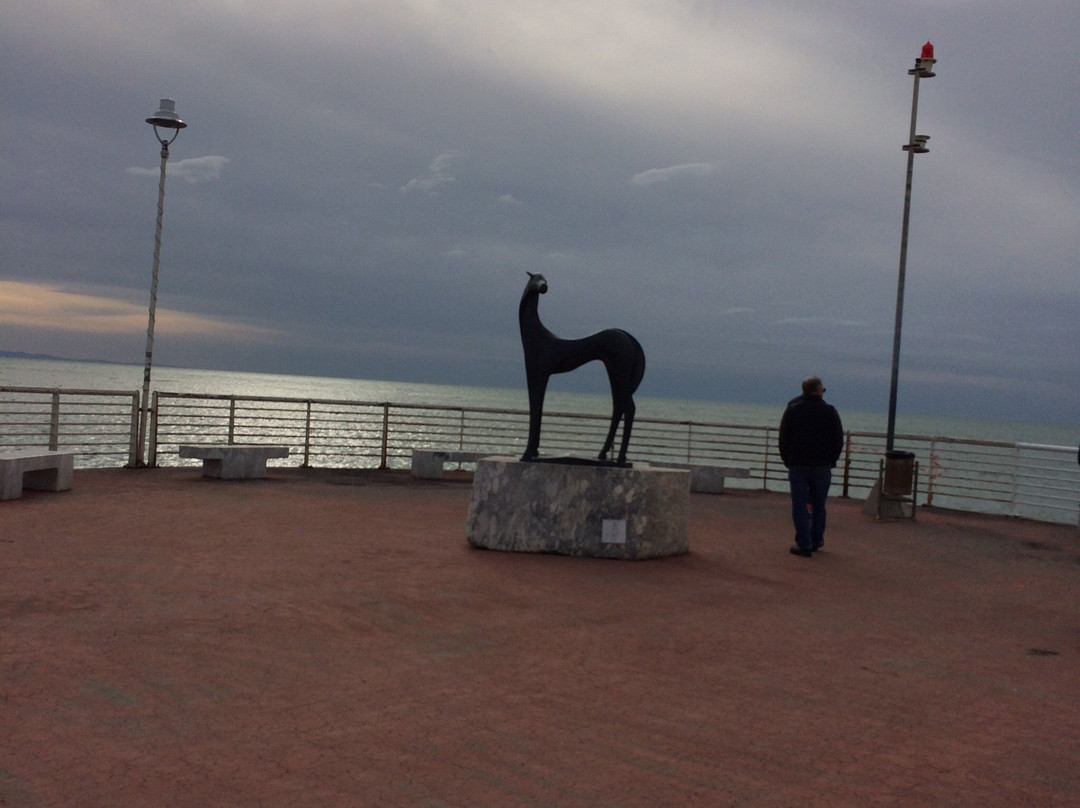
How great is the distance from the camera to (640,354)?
9180 mm

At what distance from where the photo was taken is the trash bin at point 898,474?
13133 mm

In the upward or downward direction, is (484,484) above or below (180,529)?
above

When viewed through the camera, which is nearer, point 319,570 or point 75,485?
point 319,570

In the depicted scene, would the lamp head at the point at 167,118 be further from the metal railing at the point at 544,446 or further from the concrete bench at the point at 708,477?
the concrete bench at the point at 708,477

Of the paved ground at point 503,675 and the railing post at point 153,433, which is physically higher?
the railing post at point 153,433

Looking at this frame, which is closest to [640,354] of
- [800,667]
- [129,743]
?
[800,667]

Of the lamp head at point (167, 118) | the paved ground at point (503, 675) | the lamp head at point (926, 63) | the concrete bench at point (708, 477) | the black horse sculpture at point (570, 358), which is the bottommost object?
the paved ground at point (503, 675)

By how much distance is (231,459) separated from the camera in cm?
1399

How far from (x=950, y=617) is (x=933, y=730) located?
2914mm

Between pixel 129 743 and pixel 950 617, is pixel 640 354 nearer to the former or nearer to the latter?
pixel 950 617

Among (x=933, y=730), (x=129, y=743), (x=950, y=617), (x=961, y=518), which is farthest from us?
(x=961, y=518)

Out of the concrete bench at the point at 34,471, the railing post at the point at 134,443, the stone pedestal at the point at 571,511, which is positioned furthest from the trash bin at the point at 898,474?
the railing post at the point at 134,443

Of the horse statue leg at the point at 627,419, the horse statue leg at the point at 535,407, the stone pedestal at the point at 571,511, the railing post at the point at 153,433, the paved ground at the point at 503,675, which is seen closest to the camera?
the paved ground at the point at 503,675

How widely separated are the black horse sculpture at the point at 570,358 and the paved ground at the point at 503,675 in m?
1.45
